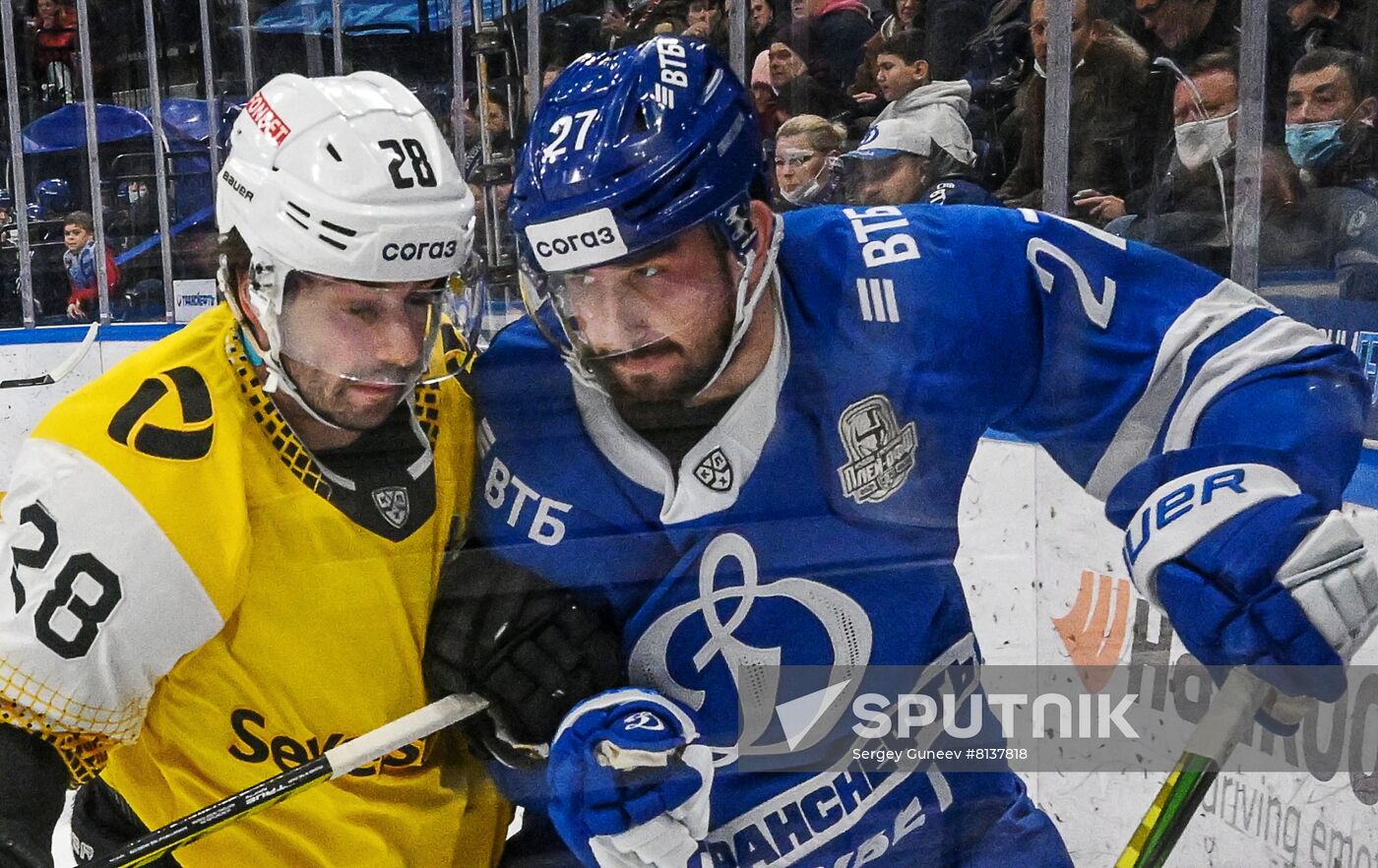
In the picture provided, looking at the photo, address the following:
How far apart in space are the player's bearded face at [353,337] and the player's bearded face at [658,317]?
15 centimetres

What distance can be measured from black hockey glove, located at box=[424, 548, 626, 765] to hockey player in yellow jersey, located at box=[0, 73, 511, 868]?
3cm

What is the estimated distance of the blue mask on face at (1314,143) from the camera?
1310 millimetres

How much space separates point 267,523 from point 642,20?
609 millimetres

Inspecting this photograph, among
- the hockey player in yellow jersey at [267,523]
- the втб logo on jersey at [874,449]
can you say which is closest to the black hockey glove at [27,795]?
the hockey player in yellow jersey at [267,523]

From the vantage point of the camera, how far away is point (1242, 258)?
1325 millimetres

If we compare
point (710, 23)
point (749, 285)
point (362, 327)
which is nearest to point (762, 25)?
point (710, 23)

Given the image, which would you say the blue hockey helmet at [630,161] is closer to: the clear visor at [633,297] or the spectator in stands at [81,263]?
the clear visor at [633,297]

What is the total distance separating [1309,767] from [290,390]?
119 cm

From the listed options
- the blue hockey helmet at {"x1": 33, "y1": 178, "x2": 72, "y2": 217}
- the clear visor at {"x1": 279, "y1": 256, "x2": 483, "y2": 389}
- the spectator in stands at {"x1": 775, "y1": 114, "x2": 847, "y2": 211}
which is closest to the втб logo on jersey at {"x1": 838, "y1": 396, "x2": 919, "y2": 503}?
the spectator in stands at {"x1": 775, "y1": 114, "x2": 847, "y2": 211}

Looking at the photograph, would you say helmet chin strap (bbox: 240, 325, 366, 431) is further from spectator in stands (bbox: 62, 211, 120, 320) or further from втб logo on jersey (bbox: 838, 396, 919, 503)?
втб logo on jersey (bbox: 838, 396, 919, 503)

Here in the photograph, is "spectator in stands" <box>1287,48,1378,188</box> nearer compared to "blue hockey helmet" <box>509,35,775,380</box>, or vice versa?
"blue hockey helmet" <box>509,35,775,380</box>

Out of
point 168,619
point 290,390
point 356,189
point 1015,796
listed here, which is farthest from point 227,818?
point 1015,796

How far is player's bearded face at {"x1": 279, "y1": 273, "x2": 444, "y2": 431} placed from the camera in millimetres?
1190

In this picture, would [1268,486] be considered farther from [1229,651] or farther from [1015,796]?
[1015,796]
